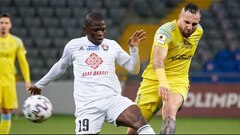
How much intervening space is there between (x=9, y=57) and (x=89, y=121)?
4403mm

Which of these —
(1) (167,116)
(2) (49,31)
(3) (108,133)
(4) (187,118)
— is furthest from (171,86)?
(2) (49,31)

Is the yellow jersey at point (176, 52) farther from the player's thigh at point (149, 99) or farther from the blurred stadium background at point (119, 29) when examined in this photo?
the blurred stadium background at point (119, 29)

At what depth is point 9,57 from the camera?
11281 mm

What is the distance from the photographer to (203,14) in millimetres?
20312

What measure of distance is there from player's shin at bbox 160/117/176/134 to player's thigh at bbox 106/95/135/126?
52 cm

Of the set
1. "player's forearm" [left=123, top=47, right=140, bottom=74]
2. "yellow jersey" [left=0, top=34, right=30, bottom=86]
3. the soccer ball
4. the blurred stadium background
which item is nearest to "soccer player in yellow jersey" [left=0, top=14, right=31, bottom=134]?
"yellow jersey" [left=0, top=34, right=30, bottom=86]

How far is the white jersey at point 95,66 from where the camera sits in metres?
7.36

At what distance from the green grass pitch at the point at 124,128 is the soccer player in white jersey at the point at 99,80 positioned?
5.30 m

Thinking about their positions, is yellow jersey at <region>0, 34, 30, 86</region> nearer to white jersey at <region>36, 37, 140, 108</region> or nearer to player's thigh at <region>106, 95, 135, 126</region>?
white jersey at <region>36, 37, 140, 108</region>

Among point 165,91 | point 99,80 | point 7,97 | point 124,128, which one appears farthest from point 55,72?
point 124,128

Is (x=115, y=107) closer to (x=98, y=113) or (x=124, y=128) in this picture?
(x=98, y=113)

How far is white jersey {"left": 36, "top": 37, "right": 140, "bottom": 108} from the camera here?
736cm

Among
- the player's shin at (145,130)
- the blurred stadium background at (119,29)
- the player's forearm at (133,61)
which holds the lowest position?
the blurred stadium background at (119,29)

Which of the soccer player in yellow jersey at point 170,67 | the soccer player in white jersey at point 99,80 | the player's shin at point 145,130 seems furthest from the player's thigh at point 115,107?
Answer: the soccer player in yellow jersey at point 170,67
